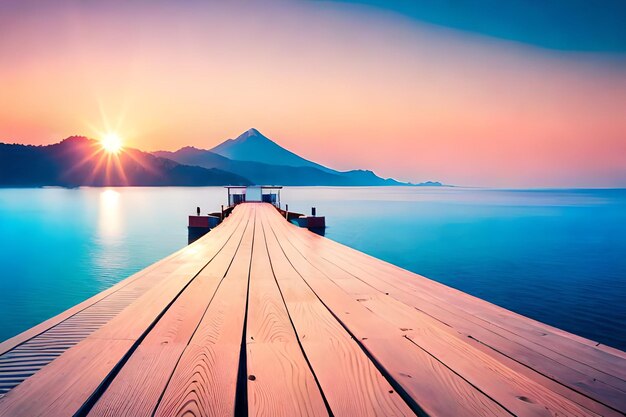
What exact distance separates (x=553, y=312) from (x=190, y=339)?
35.2 ft

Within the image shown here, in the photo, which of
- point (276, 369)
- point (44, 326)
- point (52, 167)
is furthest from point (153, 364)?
point (52, 167)

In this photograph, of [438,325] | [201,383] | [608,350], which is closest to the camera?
[201,383]

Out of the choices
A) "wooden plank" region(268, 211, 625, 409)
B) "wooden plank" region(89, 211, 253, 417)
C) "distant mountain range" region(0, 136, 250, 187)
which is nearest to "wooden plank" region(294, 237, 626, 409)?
"wooden plank" region(268, 211, 625, 409)

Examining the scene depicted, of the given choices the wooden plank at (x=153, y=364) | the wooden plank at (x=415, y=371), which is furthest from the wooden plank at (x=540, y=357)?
the wooden plank at (x=153, y=364)

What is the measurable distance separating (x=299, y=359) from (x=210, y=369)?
512 mm

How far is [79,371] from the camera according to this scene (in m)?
1.94

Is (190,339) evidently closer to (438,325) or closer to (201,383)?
(201,383)

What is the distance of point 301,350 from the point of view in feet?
7.43

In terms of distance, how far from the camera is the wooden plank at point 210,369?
1.61 metres

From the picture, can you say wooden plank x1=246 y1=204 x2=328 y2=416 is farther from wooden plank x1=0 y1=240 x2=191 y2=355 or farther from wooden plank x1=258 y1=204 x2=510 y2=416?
wooden plank x1=0 y1=240 x2=191 y2=355

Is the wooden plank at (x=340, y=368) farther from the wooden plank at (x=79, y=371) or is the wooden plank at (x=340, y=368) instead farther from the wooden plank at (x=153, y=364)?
the wooden plank at (x=79, y=371)

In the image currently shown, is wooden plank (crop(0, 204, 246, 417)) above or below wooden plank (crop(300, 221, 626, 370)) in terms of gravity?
above

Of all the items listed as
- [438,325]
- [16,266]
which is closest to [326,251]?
[438,325]

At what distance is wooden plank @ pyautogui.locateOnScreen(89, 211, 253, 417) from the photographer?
162 cm
